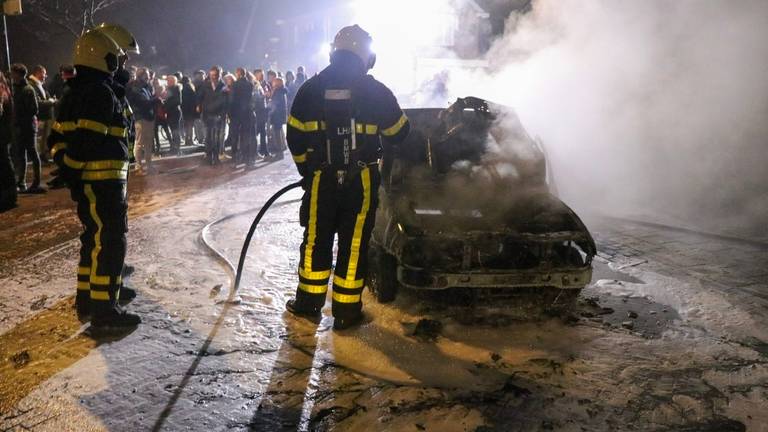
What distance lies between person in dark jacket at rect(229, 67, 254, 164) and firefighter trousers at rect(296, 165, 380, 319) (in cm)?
860

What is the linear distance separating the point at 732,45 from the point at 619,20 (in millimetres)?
2112

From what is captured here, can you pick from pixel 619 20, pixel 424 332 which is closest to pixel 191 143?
pixel 619 20

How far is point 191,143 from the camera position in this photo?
15.8 meters

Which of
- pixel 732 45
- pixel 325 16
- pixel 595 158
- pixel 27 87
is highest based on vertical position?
pixel 325 16

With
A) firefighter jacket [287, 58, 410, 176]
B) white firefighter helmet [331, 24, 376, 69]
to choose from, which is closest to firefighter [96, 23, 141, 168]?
firefighter jacket [287, 58, 410, 176]

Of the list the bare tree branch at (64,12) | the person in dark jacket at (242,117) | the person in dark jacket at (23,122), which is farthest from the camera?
the bare tree branch at (64,12)

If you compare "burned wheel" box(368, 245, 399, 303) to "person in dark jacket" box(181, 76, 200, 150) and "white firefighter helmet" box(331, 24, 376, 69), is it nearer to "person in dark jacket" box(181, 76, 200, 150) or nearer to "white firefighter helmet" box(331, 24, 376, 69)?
"white firefighter helmet" box(331, 24, 376, 69)

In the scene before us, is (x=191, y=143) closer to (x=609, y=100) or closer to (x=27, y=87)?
(x=27, y=87)

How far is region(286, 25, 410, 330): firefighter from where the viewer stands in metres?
3.96

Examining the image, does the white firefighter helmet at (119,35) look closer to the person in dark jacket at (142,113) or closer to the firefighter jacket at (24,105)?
the firefighter jacket at (24,105)

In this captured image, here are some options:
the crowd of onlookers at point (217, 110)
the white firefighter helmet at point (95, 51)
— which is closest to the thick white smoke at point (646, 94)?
A: the crowd of onlookers at point (217, 110)

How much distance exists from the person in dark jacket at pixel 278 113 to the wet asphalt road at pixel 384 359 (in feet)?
27.8

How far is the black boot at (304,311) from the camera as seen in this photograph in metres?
4.28

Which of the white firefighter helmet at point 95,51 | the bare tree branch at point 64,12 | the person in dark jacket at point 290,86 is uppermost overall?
the bare tree branch at point 64,12
